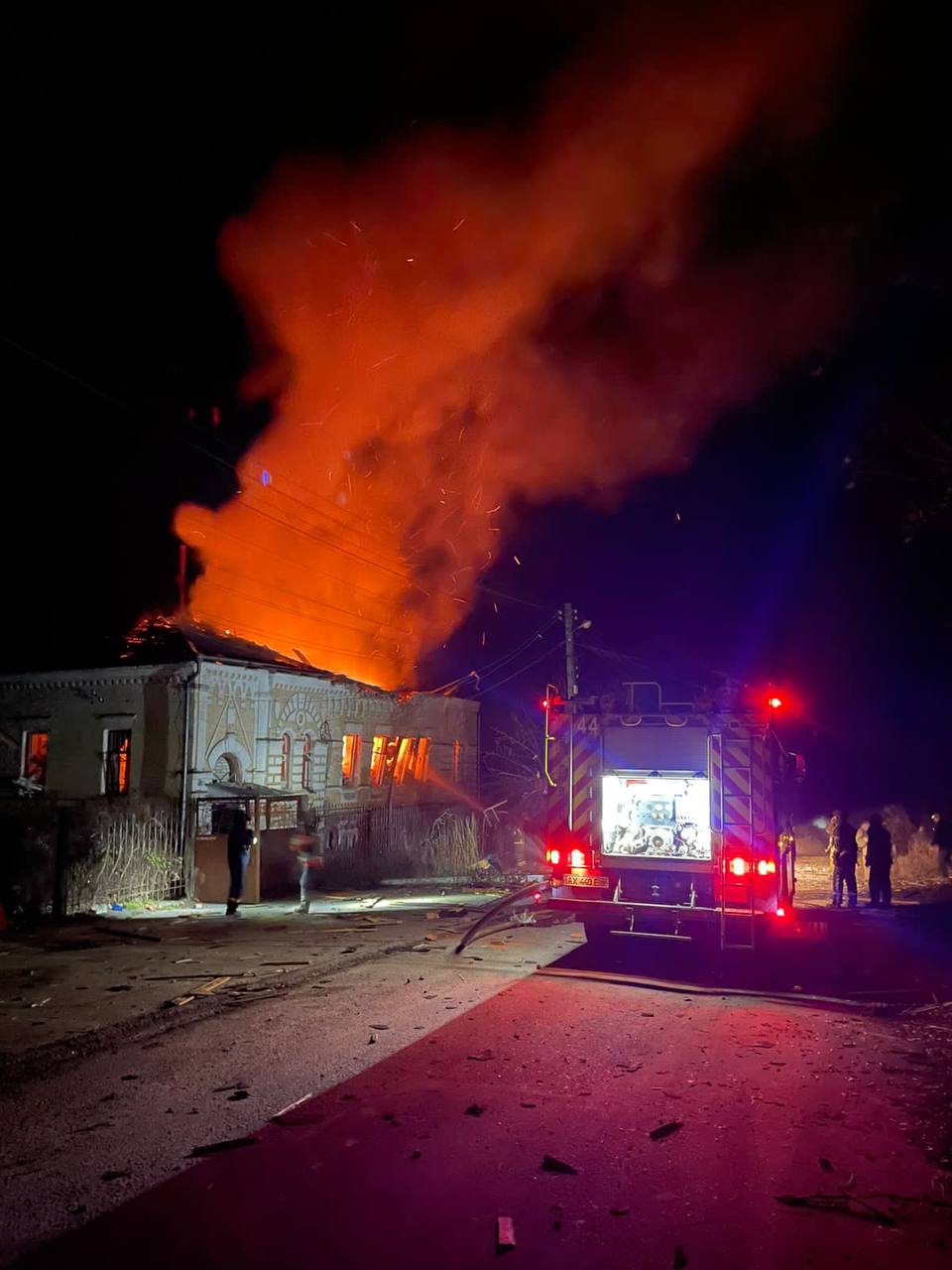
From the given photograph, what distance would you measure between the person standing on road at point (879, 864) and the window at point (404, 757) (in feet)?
58.4

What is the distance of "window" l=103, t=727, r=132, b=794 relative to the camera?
843 inches

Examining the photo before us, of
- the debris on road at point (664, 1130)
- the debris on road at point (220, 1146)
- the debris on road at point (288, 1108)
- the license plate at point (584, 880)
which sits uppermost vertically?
the license plate at point (584, 880)

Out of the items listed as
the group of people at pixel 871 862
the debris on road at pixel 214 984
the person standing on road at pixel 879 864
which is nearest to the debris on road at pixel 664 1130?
the debris on road at pixel 214 984

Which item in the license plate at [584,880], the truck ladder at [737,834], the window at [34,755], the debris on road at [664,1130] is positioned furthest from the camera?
the window at [34,755]

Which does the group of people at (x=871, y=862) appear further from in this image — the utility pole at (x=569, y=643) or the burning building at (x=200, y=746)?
the burning building at (x=200, y=746)

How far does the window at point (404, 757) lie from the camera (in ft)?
101

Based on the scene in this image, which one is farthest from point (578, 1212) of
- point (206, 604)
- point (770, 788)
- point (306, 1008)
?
Result: point (206, 604)

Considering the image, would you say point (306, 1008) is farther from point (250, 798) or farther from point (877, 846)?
point (877, 846)

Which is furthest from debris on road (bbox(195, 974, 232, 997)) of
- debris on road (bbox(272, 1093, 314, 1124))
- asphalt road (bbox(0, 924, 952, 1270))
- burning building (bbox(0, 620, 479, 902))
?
burning building (bbox(0, 620, 479, 902))

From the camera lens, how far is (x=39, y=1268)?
354cm

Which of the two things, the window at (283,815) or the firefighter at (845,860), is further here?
the window at (283,815)

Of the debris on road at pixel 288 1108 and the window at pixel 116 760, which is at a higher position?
the window at pixel 116 760

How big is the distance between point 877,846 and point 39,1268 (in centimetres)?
1524

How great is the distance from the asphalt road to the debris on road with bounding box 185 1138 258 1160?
0.16ft
